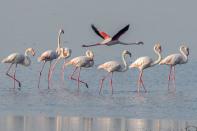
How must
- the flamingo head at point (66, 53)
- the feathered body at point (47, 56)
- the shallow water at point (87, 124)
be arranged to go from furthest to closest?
the flamingo head at point (66, 53) → the feathered body at point (47, 56) → the shallow water at point (87, 124)

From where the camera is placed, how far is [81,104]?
49.6ft

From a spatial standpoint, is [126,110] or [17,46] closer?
[126,110]

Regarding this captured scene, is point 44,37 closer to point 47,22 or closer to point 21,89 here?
point 47,22

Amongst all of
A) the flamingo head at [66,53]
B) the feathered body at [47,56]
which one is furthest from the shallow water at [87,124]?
the flamingo head at [66,53]

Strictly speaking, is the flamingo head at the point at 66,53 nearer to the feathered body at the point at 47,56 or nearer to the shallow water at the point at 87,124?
the feathered body at the point at 47,56

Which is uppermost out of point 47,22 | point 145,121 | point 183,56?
point 47,22

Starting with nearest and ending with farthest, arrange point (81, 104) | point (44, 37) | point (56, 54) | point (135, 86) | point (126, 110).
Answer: point (126, 110)
point (81, 104)
point (135, 86)
point (56, 54)
point (44, 37)

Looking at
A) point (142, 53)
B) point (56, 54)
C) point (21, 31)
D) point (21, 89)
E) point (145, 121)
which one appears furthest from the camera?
point (21, 31)

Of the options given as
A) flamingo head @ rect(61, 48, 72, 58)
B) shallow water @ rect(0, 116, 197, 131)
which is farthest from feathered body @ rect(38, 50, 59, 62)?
shallow water @ rect(0, 116, 197, 131)

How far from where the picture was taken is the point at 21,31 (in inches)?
1510

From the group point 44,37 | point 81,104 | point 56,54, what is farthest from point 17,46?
point 81,104

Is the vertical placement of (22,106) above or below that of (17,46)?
below

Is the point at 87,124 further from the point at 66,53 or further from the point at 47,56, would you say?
the point at 66,53

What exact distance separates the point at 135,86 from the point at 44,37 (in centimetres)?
1597
